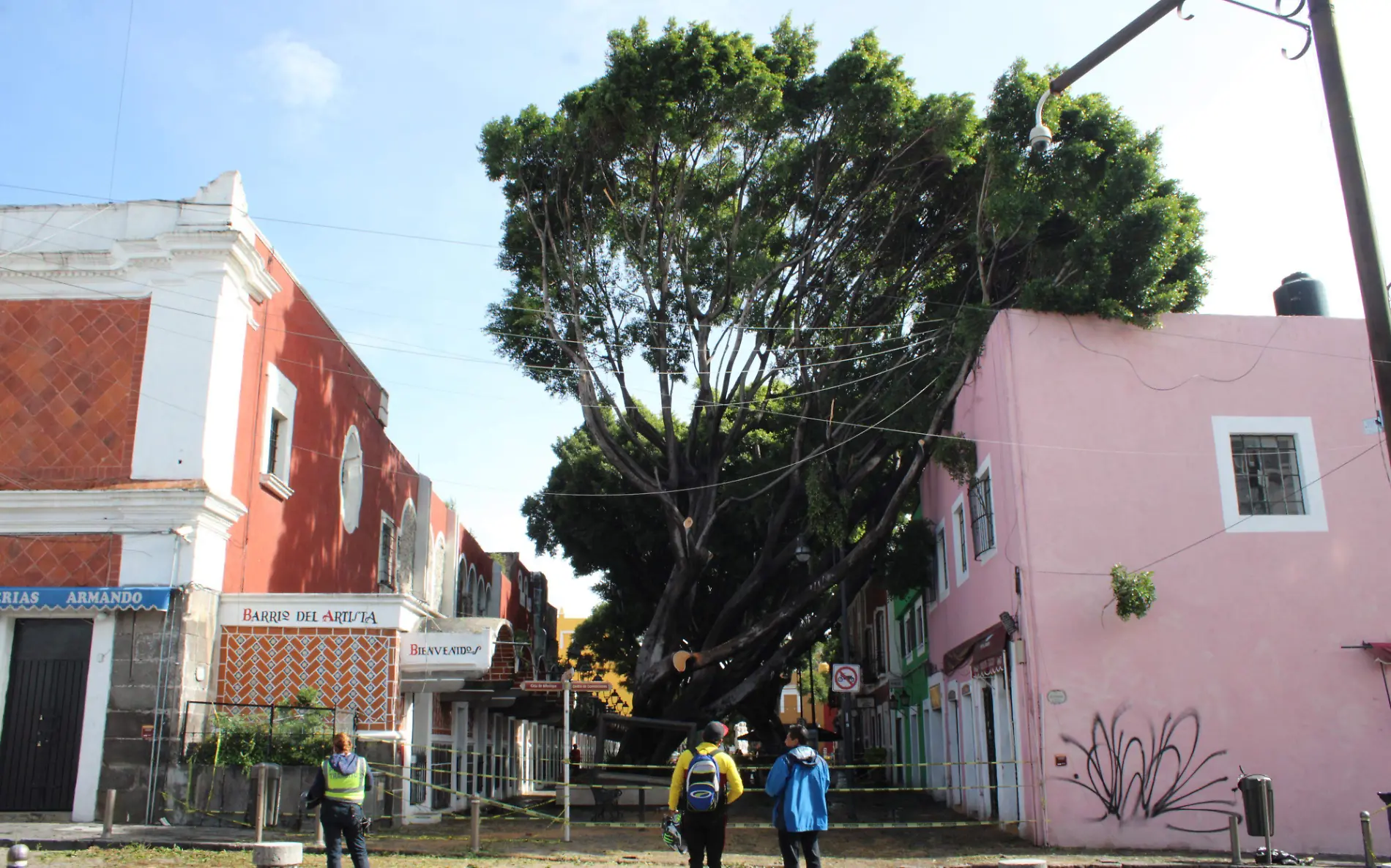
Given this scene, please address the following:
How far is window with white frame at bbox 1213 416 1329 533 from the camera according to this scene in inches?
617

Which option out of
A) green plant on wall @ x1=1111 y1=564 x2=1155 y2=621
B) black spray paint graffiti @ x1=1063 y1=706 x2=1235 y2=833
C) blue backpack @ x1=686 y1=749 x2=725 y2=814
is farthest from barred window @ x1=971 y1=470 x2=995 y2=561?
blue backpack @ x1=686 y1=749 x2=725 y2=814

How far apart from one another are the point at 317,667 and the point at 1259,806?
11.3 metres

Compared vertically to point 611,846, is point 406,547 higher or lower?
higher

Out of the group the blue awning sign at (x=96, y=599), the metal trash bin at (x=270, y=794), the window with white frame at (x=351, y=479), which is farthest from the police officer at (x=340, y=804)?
the window with white frame at (x=351, y=479)

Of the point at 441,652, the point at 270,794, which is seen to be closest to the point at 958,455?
the point at 441,652

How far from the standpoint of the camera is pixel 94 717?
45.8 ft

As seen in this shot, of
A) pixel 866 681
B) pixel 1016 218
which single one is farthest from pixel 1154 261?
pixel 866 681

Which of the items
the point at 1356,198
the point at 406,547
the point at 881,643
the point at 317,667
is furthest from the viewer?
the point at 881,643

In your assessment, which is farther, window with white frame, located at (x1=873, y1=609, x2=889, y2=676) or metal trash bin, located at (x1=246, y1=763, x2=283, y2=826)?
window with white frame, located at (x1=873, y1=609, x2=889, y2=676)

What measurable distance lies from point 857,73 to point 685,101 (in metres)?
3.12

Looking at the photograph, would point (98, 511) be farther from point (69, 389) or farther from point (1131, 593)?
point (1131, 593)

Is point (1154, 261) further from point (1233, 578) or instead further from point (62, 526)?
point (62, 526)

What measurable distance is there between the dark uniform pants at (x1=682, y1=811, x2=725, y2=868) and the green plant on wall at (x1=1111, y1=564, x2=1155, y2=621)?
763cm

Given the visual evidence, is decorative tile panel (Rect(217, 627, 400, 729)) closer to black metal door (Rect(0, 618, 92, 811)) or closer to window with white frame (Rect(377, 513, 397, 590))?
black metal door (Rect(0, 618, 92, 811))
